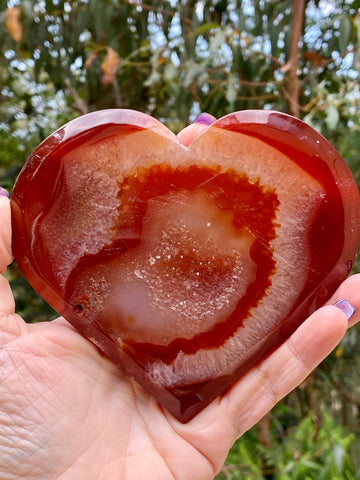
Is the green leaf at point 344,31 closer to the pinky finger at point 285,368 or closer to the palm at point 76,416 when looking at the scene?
the pinky finger at point 285,368

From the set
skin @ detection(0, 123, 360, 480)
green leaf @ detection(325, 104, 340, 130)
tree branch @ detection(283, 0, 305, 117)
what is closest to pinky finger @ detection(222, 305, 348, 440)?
skin @ detection(0, 123, 360, 480)

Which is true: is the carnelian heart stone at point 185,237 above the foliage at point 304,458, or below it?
above

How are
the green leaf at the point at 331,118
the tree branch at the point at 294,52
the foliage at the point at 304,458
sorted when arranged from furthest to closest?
the foliage at the point at 304,458 → the tree branch at the point at 294,52 → the green leaf at the point at 331,118

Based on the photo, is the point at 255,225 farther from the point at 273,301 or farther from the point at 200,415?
the point at 200,415

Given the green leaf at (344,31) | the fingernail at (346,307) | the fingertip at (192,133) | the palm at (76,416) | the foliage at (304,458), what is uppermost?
the green leaf at (344,31)

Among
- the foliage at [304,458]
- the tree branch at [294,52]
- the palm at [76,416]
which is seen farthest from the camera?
the foliage at [304,458]

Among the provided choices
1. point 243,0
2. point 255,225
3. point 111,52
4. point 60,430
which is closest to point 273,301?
point 255,225

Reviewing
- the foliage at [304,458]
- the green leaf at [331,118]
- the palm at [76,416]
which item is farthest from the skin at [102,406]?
the foliage at [304,458]
